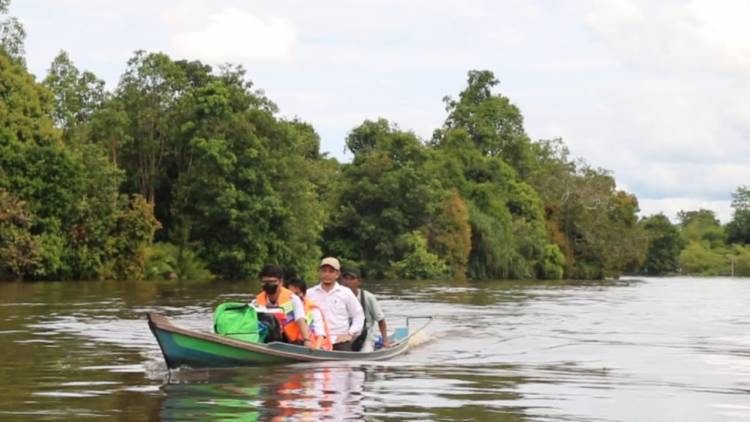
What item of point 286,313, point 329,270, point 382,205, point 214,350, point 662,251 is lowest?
point 214,350

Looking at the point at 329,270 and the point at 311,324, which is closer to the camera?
the point at 329,270

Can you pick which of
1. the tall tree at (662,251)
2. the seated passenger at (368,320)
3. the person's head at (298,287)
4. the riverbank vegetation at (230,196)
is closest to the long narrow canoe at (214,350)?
the person's head at (298,287)

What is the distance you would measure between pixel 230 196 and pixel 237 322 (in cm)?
4739

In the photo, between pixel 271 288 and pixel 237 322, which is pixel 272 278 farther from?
pixel 237 322

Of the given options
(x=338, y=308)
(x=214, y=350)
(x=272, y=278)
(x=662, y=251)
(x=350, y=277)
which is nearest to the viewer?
(x=214, y=350)

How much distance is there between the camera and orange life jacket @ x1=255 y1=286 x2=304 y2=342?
15.8 metres

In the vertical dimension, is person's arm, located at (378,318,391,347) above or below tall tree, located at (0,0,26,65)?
below

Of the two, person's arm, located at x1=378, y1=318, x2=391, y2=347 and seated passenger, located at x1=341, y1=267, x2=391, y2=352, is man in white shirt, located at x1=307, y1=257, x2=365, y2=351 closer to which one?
seated passenger, located at x1=341, y1=267, x2=391, y2=352

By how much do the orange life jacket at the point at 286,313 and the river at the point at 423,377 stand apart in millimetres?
537

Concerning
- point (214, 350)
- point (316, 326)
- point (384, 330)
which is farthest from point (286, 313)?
point (384, 330)

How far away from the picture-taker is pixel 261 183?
2549 inches

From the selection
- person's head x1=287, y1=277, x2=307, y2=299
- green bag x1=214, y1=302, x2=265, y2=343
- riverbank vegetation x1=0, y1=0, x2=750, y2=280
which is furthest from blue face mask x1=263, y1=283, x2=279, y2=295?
riverbank vegetation x1=0, y1=0, x2=750, y2=280

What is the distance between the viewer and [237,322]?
15625 mm

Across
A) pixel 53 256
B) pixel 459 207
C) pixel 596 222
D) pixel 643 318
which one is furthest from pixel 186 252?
pixel 596 222
